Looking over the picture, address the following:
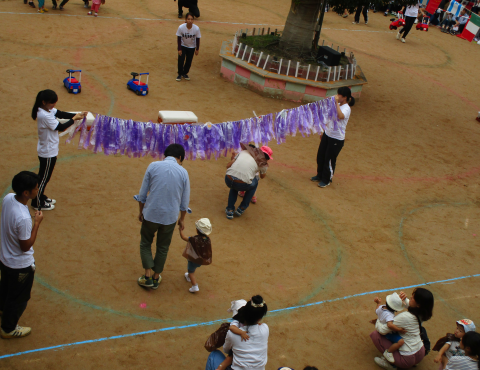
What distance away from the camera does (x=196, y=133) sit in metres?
6.60

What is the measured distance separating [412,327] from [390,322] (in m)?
0.21

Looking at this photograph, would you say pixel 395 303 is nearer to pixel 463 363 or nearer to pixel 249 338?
pixel 463 363

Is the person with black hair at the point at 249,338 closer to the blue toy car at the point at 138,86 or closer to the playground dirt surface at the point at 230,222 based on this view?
the playground dirt surface at the point at 230,222

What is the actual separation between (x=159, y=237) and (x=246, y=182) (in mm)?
2009

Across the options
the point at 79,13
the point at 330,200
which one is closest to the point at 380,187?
the point at 330,200

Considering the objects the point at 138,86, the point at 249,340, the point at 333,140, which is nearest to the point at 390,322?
the point at 249,340

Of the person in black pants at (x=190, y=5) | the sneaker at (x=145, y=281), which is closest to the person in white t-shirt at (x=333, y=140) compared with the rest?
the sneaker at (x=145, y=281)

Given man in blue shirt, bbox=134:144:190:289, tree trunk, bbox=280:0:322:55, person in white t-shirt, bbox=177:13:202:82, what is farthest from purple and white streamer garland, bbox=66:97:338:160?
tree trunk, bbox=280:0:322:55

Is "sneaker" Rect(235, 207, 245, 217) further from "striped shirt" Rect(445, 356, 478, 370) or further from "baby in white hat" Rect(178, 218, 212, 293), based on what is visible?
"striped shirt" Rect(445, 356, 478, 370)

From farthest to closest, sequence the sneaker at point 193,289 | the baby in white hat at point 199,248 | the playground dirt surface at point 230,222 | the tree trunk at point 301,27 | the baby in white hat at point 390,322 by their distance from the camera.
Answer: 1. the tree trunk at point 301,27
2. the sneaker at point 193,289
3. the baby in white hat at point 199,248
4. the playground dirt surface at point 230,222
5. the baby in white hat at point 390,322

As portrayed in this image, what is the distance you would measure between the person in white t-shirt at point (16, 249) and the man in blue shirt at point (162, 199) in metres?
1.15

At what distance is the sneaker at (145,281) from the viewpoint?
5221mm

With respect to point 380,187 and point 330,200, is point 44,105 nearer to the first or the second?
point 330,200

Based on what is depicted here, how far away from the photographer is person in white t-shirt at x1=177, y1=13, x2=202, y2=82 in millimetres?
10977
